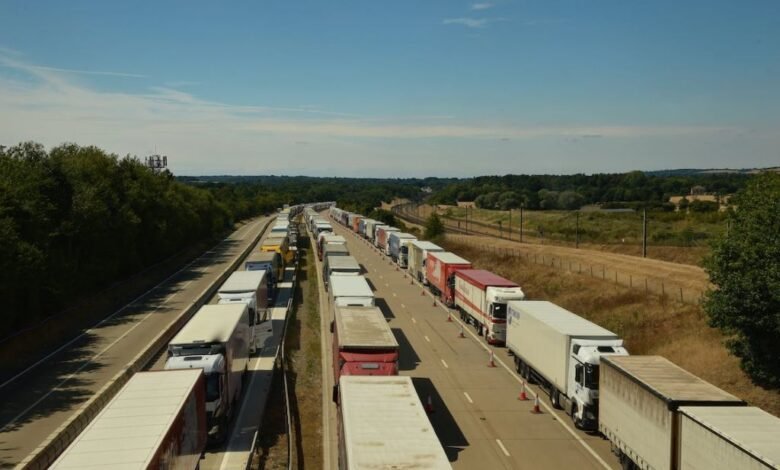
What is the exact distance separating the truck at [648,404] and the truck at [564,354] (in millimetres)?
1319

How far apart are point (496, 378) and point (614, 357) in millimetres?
9780

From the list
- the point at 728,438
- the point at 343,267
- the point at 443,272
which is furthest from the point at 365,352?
the point at 443,272

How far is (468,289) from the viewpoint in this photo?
131 ft

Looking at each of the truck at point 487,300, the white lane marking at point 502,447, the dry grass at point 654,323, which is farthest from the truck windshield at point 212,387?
the dry grass at point 654,323

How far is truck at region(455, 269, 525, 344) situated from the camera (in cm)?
3456

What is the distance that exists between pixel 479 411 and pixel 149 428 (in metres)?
13.9

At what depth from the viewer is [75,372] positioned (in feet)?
104

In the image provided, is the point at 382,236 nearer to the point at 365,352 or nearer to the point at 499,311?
the point at 499,311

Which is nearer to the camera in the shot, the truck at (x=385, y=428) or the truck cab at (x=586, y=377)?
the truck at (x=385, y=428)

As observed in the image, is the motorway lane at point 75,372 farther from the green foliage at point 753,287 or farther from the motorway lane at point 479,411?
the green foliage at point 753,287

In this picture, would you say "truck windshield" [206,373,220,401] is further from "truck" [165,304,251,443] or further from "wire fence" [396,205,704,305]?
"wire fence" [396,205,704,305]

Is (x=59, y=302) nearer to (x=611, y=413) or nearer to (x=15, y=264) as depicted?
(x=15, y=264)

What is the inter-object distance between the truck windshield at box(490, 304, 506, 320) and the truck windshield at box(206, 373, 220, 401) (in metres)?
17.3

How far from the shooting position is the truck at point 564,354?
73.5ft
